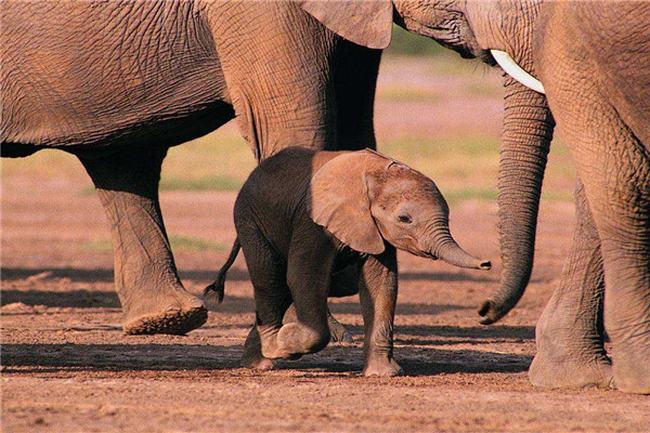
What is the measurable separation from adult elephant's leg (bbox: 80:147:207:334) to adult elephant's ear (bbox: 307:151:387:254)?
192cm

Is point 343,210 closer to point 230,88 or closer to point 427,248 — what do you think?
point 427,248

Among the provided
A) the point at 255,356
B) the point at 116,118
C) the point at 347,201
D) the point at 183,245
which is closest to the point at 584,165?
the point at 347,201

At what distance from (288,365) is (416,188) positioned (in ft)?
4.11

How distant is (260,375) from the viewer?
7.78 metres

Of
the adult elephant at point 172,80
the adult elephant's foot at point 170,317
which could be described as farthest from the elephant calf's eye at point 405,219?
the adult elephant's foot at point 170,317

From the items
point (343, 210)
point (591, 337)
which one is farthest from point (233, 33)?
point (591, 337)

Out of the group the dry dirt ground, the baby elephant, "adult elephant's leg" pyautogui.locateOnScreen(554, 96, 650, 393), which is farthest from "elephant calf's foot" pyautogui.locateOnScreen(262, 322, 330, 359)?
"adult elephant's leg" pyautogui.locateOnScreen(554, 96, 650, 393)

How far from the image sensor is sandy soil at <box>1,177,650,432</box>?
20.9 ft

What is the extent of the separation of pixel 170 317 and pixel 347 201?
1.90 meters

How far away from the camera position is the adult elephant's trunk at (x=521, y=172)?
7680 millimetres

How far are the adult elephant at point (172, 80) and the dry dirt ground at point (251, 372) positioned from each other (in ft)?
2.94

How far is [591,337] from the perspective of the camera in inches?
306

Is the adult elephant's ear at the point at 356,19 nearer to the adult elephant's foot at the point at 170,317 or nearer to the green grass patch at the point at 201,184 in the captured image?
the adult elephant's foot at the point at 170,317

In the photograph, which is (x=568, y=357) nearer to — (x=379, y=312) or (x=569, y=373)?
(x=569, y=373)
